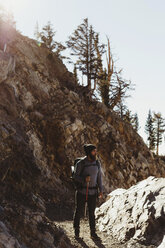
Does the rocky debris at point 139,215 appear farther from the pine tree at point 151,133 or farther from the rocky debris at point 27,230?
the pine tree at point 151,133

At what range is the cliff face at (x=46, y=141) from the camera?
8086mm

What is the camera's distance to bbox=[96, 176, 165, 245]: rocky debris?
570cm

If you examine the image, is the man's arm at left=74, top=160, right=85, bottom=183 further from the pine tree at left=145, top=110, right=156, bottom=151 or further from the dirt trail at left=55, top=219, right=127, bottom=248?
the pine tree at left=145, top=110, right=156, bottom=151

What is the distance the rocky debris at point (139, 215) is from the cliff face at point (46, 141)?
2174 millimetres

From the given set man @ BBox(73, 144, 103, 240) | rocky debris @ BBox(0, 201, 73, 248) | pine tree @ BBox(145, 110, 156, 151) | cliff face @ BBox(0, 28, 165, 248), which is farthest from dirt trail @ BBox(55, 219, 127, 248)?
pine tree @ BBox(145, 110, 156, 151)

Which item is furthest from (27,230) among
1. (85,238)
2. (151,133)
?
(151,133)

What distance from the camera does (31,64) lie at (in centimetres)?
2083

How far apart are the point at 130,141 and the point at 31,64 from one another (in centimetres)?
1222

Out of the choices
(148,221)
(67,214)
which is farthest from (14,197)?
(67,214)

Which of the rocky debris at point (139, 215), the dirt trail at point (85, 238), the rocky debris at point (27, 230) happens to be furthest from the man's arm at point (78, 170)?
the rocky debris at point (139, 215)

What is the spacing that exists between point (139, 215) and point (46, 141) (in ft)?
28.1

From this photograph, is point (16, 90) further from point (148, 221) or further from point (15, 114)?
point (148, 221)

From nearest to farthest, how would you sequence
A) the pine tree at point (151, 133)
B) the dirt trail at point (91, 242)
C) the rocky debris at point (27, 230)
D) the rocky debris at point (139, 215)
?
the rocky debris at point (27, 230), the dirt trail at point (91, 242), the rocky debris at point (139, 215), the pine tree at point (151, 133)

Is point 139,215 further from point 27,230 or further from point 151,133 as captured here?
point 151,133
